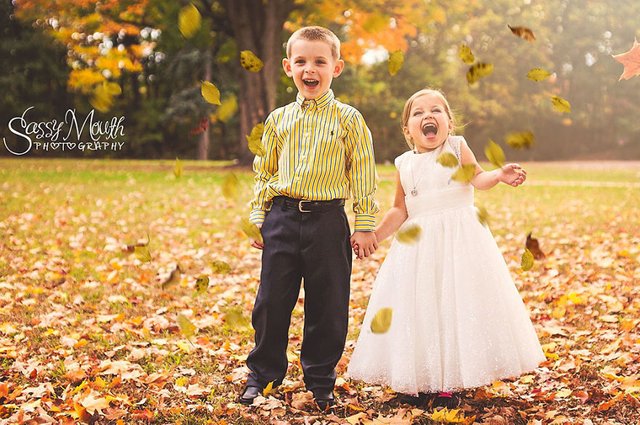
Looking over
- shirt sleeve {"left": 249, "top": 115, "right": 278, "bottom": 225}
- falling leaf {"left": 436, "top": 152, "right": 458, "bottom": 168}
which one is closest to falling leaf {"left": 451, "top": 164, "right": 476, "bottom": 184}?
falling leaf {"left": 436, "top": 152, "right": 458, "bottom": 168}

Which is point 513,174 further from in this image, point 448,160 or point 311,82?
point 311,82

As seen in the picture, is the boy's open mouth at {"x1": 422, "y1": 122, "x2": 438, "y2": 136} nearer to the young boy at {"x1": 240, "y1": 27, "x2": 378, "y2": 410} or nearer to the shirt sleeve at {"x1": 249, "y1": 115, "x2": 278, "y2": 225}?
the young boy at {"x1": 240, "y1": 27, "x2": 378, "y2": 410}

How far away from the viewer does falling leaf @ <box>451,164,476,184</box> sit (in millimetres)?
2955

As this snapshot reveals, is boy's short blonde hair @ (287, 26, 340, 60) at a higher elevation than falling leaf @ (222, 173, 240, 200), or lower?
higher

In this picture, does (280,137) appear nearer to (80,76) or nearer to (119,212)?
(119,212)

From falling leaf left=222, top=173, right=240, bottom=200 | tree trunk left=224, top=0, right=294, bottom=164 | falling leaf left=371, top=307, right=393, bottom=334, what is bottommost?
falling leaf left=371, top=307, right=393, bottom=334

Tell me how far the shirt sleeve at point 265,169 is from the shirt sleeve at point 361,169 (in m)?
0.33

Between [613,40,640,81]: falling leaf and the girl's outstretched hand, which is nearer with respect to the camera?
the girl's outstretched hand

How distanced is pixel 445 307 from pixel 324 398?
0.67m

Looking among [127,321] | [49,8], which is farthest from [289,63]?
[49,8]

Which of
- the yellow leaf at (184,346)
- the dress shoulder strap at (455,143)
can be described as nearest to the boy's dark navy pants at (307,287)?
the dress shoulder strap at (455,143)

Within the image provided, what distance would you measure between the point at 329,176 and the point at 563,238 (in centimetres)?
578

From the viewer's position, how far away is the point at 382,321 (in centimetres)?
297

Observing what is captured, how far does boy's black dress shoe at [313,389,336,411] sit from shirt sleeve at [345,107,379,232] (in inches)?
29.1
